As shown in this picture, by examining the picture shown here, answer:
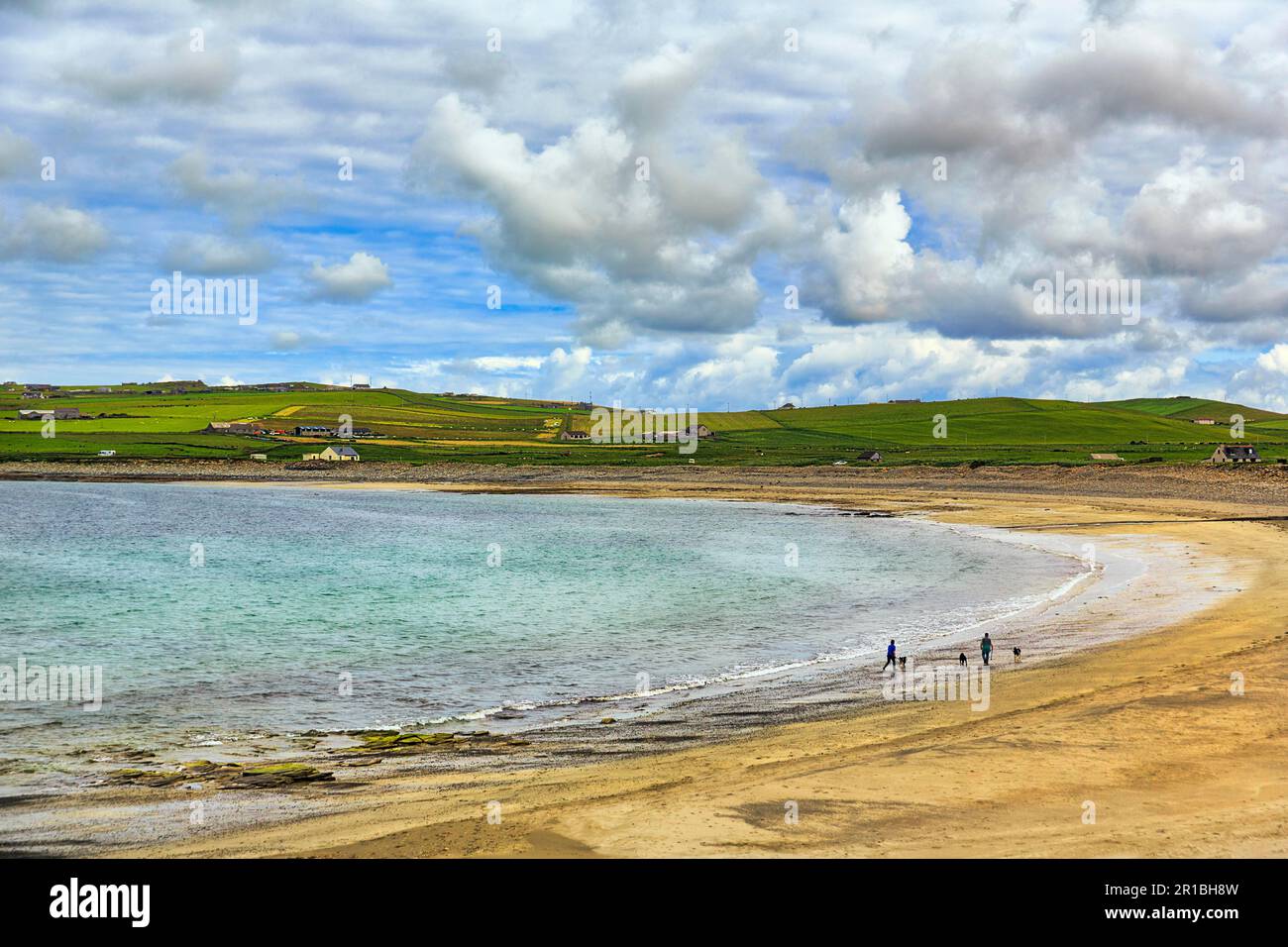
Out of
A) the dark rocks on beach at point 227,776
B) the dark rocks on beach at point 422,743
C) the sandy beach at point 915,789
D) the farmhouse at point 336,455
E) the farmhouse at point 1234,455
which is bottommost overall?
the dark rocks on beach at point 422,743

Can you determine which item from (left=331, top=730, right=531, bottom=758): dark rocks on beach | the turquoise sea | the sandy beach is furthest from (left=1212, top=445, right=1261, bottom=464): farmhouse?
(left=331, top=730, right=531, bottom=758): dark rocks on beach

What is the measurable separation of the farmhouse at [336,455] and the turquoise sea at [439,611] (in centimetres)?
8377

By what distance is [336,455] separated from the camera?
173250 millimetres

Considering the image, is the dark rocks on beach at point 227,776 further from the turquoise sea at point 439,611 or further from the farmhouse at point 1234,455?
the farmhouse at point 1234,455

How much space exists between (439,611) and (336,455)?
137859mm

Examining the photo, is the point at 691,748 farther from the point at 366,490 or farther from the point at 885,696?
the point at 366,490

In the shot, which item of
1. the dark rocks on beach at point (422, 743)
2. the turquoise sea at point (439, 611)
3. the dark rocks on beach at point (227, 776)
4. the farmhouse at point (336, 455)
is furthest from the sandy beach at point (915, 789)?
the farmhouse at point (336, 455)

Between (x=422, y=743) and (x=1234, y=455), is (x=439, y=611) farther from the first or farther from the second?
(x=1234, y=455)

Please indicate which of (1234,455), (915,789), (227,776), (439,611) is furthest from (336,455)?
(915,789)

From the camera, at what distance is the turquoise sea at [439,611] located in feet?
84.8

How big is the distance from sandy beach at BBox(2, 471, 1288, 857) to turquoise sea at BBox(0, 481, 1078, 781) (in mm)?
6328

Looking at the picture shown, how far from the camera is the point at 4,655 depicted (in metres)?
32.8

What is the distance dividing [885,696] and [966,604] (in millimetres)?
19196
